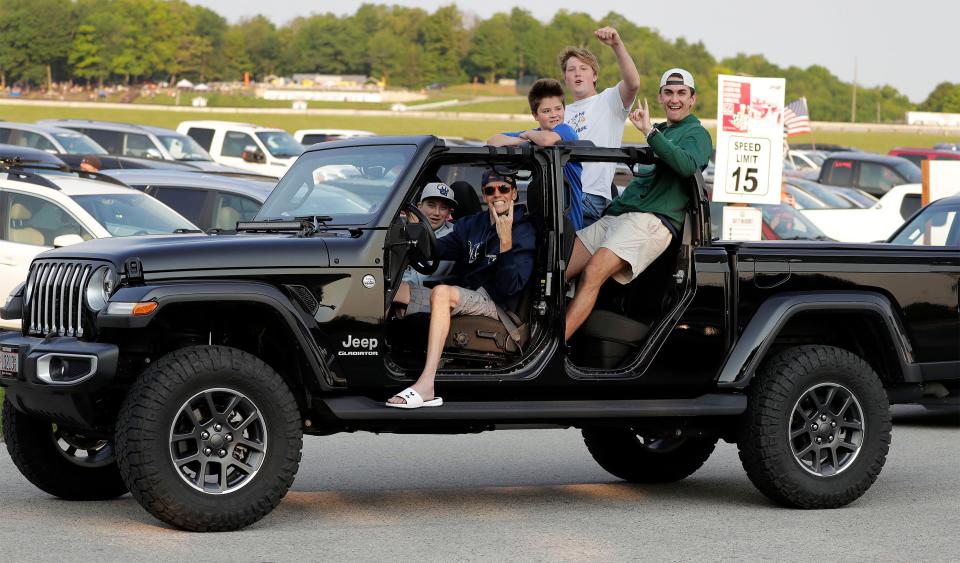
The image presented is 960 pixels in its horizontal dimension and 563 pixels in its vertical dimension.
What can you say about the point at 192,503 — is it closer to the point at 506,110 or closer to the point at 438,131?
the point at 438,131

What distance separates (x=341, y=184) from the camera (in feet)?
26.3

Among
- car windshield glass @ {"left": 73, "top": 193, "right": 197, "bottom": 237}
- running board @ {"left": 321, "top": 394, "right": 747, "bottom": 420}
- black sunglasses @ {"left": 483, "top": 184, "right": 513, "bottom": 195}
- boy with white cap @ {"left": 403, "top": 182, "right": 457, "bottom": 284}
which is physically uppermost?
black sunglasses @ {"left": 483, "top": 184, "right": 513, "bottom": 195}

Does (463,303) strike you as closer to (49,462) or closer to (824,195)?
(49,462)

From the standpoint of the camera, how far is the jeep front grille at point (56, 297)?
23.5 feet

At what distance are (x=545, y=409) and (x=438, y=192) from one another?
4.45 feet

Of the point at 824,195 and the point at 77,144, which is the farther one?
the point at 77,144

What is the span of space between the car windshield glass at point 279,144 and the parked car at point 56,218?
16520 mm

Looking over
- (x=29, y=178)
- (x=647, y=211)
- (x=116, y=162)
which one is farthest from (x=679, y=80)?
(x=116, y=162)

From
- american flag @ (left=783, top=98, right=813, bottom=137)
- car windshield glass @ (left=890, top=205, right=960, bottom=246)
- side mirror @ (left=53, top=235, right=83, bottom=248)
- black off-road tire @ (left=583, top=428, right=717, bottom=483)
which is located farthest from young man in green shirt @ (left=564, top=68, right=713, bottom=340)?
american flag @ (left=783, top=98, right=813, bottom=137)

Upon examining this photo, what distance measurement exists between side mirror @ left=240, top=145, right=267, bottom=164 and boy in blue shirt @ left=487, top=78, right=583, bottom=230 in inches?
832

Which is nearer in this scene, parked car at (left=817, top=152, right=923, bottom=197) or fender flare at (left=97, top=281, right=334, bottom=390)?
fender flare at (left=97, top=281, right=334, bottom=390)

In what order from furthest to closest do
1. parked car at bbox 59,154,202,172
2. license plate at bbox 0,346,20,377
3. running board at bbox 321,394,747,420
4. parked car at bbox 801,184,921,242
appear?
parked car at bbox 59,154,202,172 < parked car at bbox 801,184,921,242 < running board at bbox 321,394,747,420 < license plate at bbox 0,346,20,377

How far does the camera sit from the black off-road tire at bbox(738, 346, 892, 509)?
8.16 metres

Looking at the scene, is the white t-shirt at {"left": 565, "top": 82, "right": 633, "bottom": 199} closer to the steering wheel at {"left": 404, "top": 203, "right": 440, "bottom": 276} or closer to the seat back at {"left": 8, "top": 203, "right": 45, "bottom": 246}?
the steering wheel at {"left": 404, "top": 203, "right": 440, "bottom": 276}
